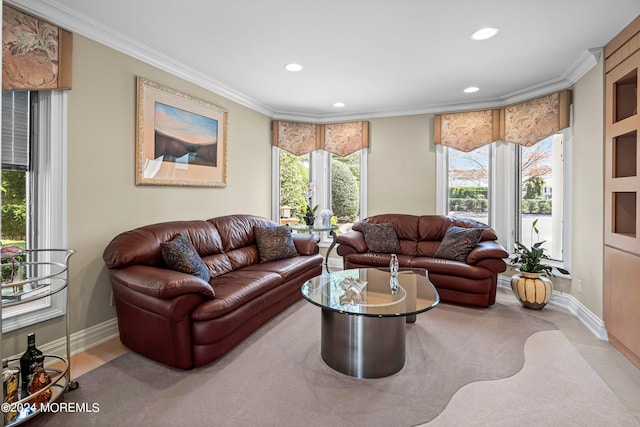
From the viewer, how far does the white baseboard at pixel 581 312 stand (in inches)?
117

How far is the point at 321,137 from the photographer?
18.3ft

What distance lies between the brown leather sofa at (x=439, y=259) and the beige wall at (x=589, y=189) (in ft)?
2.41

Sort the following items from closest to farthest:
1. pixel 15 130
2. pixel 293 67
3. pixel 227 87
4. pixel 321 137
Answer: pixel 15 130 → pixel 293 67 → pixel 227 87 → pixel 321 137

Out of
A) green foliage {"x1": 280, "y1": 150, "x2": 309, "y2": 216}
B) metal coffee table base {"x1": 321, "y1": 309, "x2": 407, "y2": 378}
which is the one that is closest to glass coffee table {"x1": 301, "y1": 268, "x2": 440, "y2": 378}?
metal coffee table base {"x1": 321, "y1": 309, "x2": 407, "y2": 378}

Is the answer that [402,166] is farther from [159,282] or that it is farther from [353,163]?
[159,282]

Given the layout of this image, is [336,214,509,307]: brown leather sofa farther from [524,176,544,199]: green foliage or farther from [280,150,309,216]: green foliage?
[280,150,309,216]: green foliage

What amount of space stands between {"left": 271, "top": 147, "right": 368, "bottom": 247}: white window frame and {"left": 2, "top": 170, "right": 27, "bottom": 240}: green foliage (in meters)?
3.27

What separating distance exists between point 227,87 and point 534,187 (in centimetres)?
415

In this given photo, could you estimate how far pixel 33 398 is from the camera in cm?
184

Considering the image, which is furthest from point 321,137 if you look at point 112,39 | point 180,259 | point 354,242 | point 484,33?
point 180,259

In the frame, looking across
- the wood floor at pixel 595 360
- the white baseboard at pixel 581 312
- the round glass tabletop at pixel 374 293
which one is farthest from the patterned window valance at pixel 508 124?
the round glass tabletop at pixel 374 293

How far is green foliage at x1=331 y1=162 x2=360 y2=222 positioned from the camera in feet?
18.3

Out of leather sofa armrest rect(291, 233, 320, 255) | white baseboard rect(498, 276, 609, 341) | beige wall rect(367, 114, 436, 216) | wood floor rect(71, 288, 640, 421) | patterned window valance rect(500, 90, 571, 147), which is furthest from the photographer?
beige wall rect(367, 114, 436, 216)

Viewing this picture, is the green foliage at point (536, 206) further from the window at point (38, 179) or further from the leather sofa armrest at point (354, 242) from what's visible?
the window at point (38, 179)
